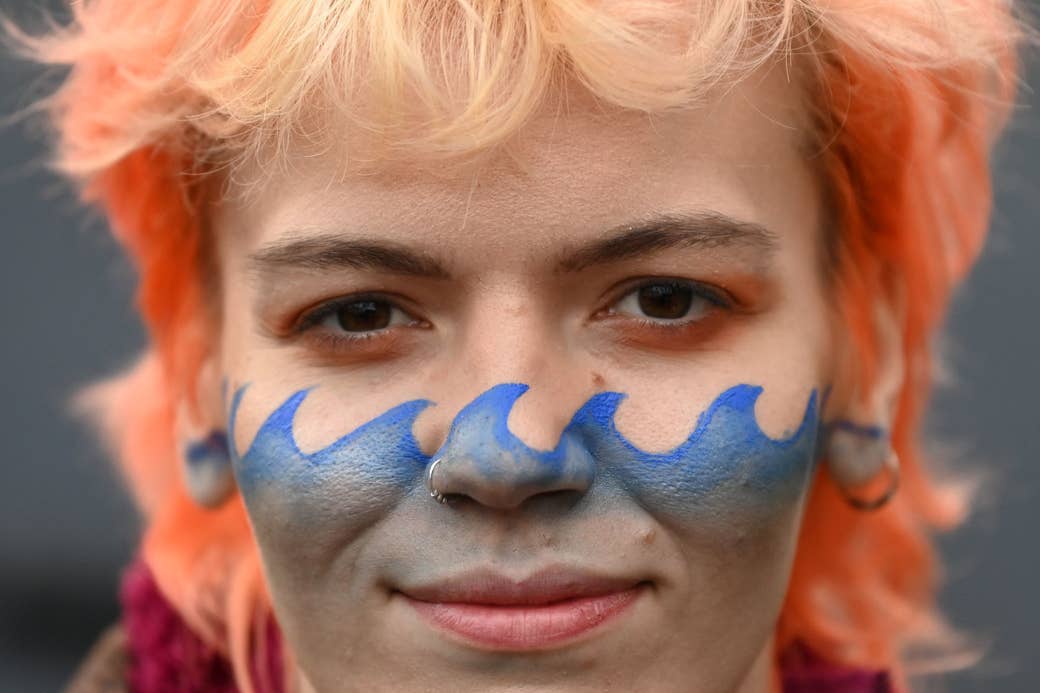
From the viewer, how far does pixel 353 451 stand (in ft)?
5.56

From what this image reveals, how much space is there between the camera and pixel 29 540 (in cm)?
389

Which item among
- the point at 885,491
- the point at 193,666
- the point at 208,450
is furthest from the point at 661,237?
the point at 193,666

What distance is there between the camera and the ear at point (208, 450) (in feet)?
6.69

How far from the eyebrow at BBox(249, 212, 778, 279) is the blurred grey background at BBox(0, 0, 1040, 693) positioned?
1.98 m

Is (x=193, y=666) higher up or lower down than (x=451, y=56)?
lower down

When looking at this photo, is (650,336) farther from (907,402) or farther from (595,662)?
(907,402)

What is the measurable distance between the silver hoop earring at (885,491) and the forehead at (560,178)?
45 centimetres

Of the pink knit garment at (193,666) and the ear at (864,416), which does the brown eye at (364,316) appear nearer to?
the ear at (864,416)

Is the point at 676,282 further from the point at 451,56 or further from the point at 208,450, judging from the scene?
the point at 208,450

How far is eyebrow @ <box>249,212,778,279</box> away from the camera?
1656 millimetres

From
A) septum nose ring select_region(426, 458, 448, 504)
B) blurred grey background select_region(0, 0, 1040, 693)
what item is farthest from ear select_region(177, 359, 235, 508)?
blurred grey background select_region(0, 0, 1040, 693)

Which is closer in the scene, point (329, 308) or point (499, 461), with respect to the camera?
point (499, 461)

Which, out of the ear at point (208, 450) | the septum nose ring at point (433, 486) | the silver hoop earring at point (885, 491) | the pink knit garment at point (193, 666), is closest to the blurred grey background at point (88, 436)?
the pink knit garment at point (193, 666)

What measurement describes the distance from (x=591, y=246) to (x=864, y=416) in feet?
1.67
